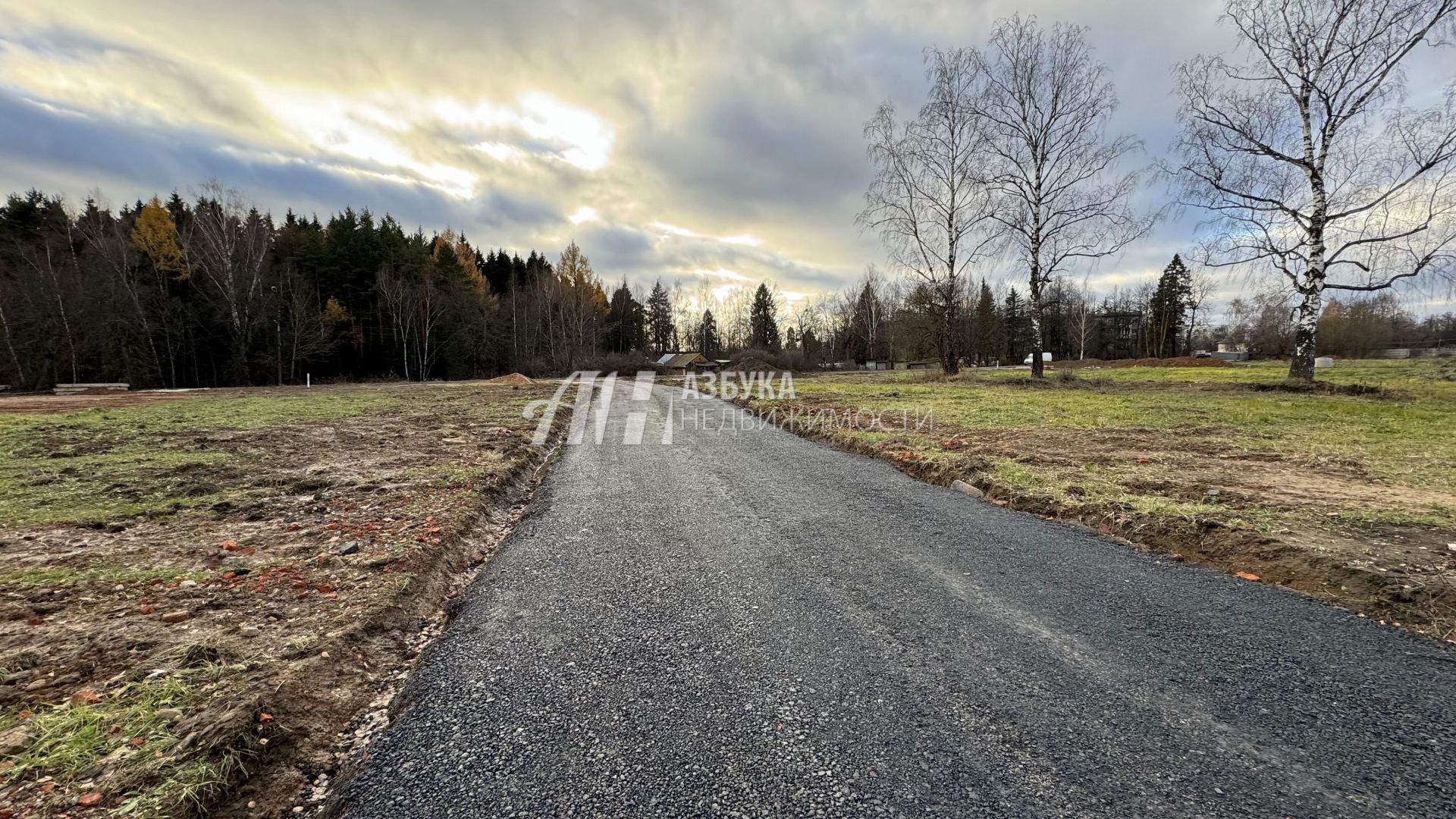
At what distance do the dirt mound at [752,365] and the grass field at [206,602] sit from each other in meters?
41.4

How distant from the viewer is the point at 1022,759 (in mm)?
2098

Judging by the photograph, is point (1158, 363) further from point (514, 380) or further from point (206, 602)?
point (206, 602)

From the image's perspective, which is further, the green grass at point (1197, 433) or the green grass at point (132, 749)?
the green grass at point (1197, 433)

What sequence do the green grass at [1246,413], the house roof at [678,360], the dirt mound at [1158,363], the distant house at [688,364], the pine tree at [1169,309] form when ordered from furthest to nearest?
the pine tree at [1169,309], the house roof at [678,360], the distant house at [688,364], the dirt mound at [1158,363], the green grass at [1246,413]

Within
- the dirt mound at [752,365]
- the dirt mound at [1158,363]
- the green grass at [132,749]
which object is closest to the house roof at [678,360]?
the dirt mound at [752,365]

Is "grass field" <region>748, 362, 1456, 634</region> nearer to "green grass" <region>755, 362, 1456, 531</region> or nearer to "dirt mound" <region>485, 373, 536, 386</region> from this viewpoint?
"green grass" <region>755, 362, 1456, 531</region>

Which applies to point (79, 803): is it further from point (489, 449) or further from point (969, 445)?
point (969, 445)

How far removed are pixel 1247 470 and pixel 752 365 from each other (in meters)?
44.3

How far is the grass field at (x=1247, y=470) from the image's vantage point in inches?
151

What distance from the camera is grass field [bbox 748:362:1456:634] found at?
383 centimetres

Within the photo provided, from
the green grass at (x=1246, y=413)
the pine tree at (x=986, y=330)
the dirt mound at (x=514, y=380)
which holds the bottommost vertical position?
the green grass at (x=1246, y=413)

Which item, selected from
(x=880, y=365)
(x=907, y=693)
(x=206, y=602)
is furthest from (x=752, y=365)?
(x=907, y=693)

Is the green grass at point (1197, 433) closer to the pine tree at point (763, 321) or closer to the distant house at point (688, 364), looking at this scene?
the distant house at point (688, 364)

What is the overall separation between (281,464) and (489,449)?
286 centimetres
